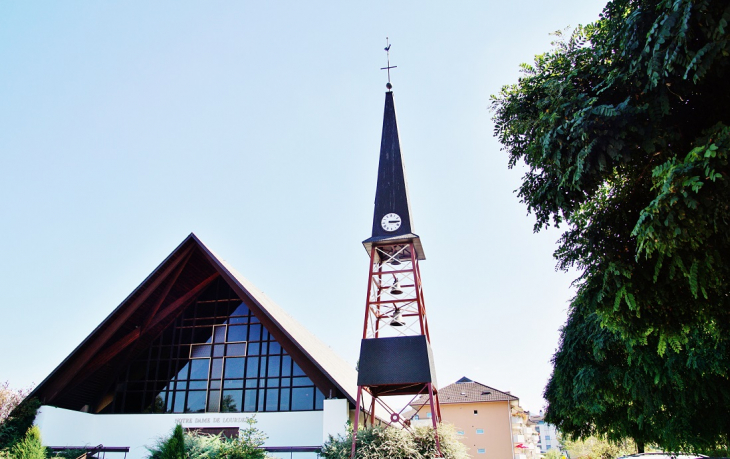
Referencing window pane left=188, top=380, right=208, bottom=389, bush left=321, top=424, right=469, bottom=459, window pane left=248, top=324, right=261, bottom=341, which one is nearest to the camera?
bush left=321, top=424, right=469, bottom=459

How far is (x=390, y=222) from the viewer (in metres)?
15.9

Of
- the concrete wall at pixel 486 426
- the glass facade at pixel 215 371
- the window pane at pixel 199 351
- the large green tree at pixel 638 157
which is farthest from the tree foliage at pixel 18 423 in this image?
the concrete wall at pixel 486 426

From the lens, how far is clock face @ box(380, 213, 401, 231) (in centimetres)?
1579

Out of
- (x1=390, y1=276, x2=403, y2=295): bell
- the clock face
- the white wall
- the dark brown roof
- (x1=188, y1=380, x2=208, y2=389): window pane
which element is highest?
the clock face

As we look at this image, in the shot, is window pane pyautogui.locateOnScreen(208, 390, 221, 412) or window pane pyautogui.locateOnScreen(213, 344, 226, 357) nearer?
window pane pyautogui.locateOnScreen(208, 390, 221, 412)

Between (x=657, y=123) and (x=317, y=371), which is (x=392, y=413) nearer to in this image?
(x=317, y=371)

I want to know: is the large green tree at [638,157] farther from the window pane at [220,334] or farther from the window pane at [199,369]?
the window pane at [199,369]

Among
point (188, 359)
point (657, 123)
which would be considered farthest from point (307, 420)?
point (657, 123)

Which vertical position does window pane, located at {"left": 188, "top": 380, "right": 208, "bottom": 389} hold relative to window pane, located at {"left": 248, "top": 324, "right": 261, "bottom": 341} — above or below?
below

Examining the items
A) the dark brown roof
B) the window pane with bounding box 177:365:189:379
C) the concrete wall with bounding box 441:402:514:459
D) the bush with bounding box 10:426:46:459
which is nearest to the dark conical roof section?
the window pane with bounding box 177:365:189:379

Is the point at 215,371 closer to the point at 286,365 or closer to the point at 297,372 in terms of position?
the point at 286,365

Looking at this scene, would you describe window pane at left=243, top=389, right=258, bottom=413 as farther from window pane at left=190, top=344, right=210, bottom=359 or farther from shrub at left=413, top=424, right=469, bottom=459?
shrub at left=413, top=424, right=469, bottom=459

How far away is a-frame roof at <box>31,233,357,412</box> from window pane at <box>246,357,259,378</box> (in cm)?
166

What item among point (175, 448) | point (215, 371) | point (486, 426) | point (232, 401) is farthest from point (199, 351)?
point (486, 426)
